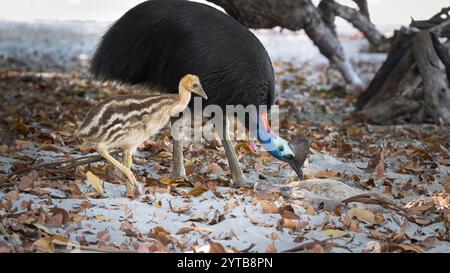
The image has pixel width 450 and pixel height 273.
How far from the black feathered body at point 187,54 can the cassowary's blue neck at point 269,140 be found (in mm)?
130

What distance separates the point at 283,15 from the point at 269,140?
3274mm

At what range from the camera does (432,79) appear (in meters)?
7.45

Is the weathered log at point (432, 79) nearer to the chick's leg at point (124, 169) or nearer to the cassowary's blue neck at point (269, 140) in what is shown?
the cassowary's blue neck at point (269, 140)

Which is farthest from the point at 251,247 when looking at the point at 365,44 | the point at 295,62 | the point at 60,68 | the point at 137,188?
the point at 365,44

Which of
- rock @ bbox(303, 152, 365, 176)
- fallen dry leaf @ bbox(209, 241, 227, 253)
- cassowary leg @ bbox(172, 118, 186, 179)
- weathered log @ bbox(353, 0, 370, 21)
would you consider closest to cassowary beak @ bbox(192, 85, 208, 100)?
cassowary leg @ bbox(172, 118, 186, 179)

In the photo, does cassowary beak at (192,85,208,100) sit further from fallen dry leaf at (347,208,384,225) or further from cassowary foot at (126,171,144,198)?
fallen dry leaf at (347,208,384,225)

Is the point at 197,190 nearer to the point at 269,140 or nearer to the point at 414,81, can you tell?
the point at 269,140

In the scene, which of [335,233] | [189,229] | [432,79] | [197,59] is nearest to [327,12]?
[432,79]

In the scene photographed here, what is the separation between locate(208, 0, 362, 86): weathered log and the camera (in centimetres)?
748

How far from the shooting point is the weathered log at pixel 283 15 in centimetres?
748

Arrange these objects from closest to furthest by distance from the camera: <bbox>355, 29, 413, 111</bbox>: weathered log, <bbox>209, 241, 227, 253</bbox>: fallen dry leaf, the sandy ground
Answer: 1. <bbox>209, 241, 227, 253</bbox>: fallen dry leaf
2. the sandy ground
3. <bbox>355, 29, 413, 111</bbox>: weathered log

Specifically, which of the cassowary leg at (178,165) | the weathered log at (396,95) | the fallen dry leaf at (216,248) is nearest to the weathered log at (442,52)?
the weathered log at (396,95)

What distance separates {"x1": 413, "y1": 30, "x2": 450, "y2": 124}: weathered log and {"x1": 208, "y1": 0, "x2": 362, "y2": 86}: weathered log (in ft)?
3.74

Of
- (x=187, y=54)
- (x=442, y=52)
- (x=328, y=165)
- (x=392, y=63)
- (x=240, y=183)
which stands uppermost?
(x=187, y=54)
